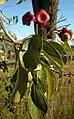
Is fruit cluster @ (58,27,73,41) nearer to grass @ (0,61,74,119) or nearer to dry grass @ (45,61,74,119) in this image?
grass @ (0,61,74,119)

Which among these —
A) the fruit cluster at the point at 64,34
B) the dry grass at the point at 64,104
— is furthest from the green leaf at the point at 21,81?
the dry grass at the point at 64,104

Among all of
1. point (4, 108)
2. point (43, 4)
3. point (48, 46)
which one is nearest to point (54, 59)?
point (48, 46)

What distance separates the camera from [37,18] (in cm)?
63

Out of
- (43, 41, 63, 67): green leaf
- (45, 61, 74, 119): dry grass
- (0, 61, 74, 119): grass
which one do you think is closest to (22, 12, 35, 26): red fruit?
(43, 41, 63, 67): green leaf

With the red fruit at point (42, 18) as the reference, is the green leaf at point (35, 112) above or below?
below

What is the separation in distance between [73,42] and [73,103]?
4984mm

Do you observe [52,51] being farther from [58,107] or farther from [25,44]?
[58,107]

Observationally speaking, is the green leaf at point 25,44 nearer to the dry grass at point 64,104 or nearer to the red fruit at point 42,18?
the red fruit at point 42,18

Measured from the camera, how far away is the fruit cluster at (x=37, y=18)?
0.62 metres

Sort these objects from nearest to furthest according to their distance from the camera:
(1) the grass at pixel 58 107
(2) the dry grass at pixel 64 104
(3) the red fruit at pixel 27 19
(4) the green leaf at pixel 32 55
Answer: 1. (4) the green leaf at pixel 32 55
2. (3) the red fruit at pixel 27 19
3. (1) the grass at pixel 58 107
4. (2) the dry grass at pixel 64 104

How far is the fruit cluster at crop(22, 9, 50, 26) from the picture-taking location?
2.05ft

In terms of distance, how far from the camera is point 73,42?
742 millimetres

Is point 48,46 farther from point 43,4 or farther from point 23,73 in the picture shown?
point 43,4

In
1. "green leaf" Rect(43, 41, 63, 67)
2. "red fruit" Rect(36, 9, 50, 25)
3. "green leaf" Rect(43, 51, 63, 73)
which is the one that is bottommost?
"green leaf" Rect(43, 51, 63, 73)
